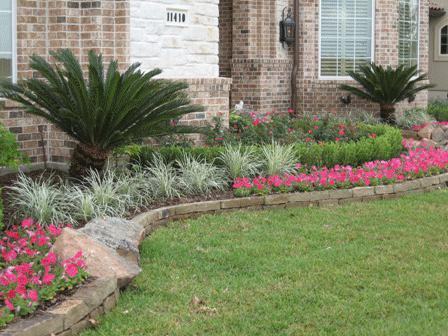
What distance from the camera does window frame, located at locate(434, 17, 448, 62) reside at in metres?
27.3

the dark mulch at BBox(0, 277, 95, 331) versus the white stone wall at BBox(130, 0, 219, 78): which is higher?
the white stone wall at BBox(130, 0, 219, 78)

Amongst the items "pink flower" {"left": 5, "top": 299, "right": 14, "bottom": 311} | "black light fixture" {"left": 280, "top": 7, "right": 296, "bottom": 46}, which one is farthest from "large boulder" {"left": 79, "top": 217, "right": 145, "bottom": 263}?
"black light fixture" {"left": 280, "top": 7, "right": 296, "bottom": 46}

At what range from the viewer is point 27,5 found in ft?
33.5

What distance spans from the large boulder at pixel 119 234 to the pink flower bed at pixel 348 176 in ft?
7.57

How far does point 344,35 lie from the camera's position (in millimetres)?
17828

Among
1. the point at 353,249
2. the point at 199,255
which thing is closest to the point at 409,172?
the point at 353,249

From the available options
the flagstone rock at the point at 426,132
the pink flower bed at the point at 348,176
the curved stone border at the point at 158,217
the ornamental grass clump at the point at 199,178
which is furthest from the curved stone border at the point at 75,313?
the flagstone rock at the point at 426,132

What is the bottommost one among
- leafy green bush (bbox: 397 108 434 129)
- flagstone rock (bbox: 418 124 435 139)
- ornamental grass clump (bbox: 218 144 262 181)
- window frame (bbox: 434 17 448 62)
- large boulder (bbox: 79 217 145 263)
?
large boulder (bbox: 79 217 145 263)

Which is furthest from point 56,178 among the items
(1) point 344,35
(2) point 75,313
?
(1) point 344,35

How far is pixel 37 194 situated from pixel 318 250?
2.61 m

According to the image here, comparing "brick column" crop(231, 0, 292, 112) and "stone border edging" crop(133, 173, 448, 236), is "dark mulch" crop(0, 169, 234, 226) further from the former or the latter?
"brick column" crop(231, 0, 292, 112)

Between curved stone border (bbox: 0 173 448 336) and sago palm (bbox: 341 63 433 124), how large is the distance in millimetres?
5940

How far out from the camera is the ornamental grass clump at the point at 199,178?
30.2 feet

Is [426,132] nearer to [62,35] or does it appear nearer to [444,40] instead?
[62,35]
